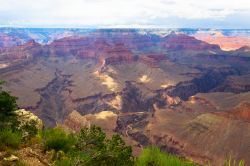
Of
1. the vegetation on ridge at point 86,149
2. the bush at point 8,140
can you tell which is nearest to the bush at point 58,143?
the vegetation on ridge at point 86,149

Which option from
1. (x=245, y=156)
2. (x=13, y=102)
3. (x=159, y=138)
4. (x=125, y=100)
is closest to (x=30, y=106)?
(x=125, y=100)

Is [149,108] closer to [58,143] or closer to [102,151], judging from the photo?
[58,143]

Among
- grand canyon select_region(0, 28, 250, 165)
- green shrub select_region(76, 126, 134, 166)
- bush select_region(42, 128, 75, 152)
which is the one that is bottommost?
grand canyon select_region(0, 28, 250, 165)

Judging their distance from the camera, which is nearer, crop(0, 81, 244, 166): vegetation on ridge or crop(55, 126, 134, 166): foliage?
crop(55, 126, 134, 166): foliage

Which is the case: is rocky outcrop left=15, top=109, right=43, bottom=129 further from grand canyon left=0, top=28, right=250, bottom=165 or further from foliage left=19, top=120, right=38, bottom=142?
grand canyon left=0, top=28, right=250, bottom=165

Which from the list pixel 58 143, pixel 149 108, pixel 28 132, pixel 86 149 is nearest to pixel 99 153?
pixel 86 149

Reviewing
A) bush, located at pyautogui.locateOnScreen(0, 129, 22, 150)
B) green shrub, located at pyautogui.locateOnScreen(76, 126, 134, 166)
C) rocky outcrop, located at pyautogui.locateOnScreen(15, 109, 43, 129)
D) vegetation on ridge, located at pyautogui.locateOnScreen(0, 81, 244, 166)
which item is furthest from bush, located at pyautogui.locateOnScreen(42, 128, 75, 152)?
rocky outcrop, located at pyautogui.locateOnScreen(15, 109, 43, 129)

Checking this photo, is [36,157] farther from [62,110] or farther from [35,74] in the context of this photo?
[35,74]

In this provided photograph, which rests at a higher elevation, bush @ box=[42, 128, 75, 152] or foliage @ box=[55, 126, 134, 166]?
foliage @ box=[55, 126, 134, 166]
